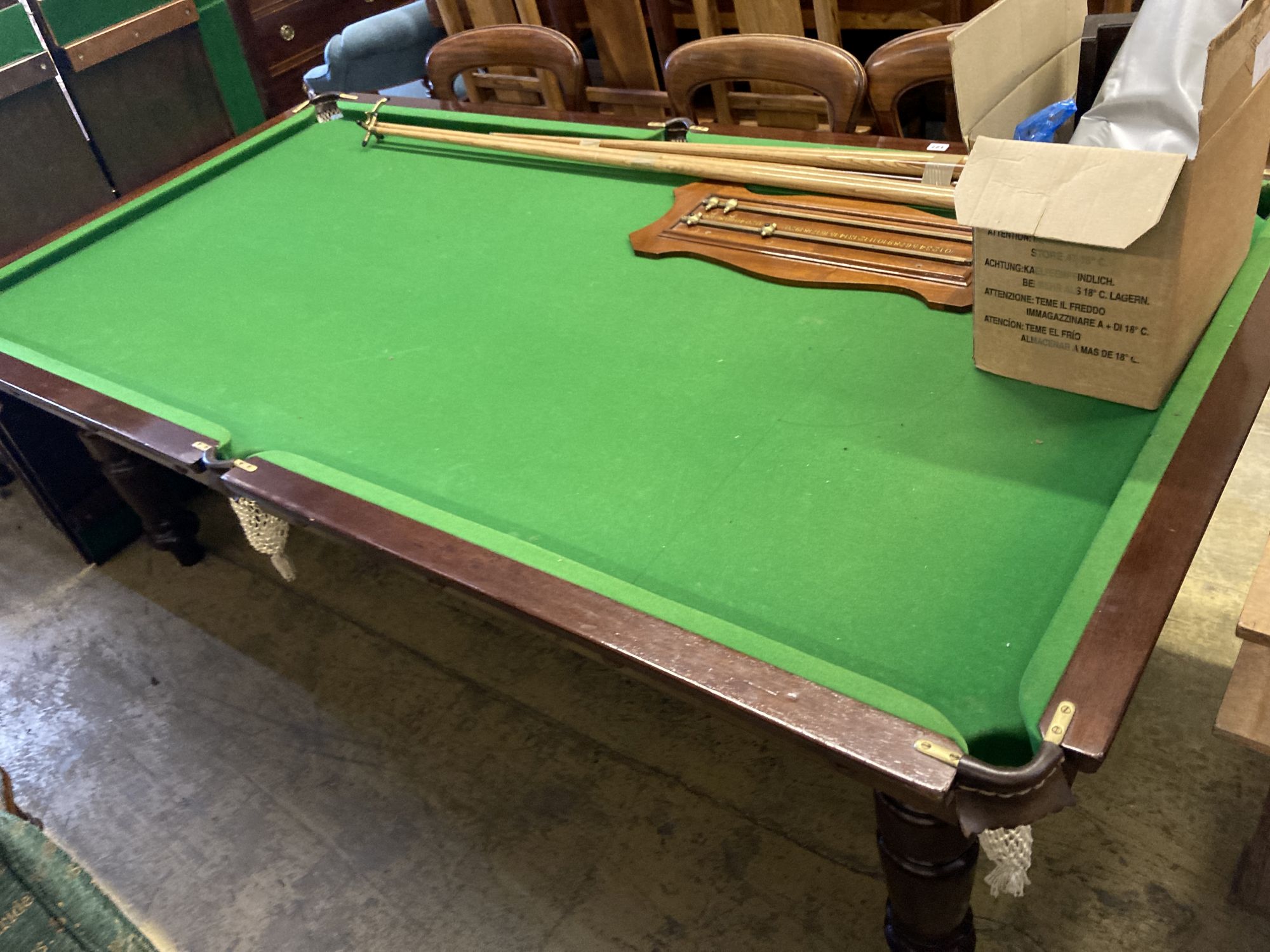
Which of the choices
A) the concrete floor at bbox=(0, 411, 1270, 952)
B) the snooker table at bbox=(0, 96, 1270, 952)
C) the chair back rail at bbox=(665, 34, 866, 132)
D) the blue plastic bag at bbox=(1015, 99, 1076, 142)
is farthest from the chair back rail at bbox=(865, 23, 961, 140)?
the concrete floor at bbox=(0, 411, 1270, 952)

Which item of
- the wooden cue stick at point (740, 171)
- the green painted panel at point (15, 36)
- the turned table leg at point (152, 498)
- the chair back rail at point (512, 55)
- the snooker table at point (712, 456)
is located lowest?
the turned table leg at point (152, 498)

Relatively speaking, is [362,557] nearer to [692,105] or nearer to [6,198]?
[692,105]

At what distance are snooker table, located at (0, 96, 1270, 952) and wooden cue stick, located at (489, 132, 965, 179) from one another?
2.9 inches

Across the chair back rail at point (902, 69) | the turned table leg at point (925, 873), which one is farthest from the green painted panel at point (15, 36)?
the turned table leg at point (925, 873)

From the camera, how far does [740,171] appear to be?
2008mm

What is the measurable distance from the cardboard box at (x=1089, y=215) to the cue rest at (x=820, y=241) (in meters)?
0.27

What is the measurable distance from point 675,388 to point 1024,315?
1.74 ft

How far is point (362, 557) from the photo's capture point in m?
2.70

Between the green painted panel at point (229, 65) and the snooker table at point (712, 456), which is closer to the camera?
the snooker table at point (712, 456)

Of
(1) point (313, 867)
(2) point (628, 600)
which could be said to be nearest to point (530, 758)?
(1) point (313, 867)

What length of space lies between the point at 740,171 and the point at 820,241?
0.98 feet

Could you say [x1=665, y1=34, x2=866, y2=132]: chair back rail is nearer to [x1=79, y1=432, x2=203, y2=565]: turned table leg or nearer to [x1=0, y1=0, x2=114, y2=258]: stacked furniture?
[x1=79, y1=432, x2=203, y2=565]: turned table leg

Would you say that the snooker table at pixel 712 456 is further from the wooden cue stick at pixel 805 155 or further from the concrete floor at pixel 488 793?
the concrete floor at pixel 488 793

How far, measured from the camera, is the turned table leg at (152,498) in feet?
8.00
